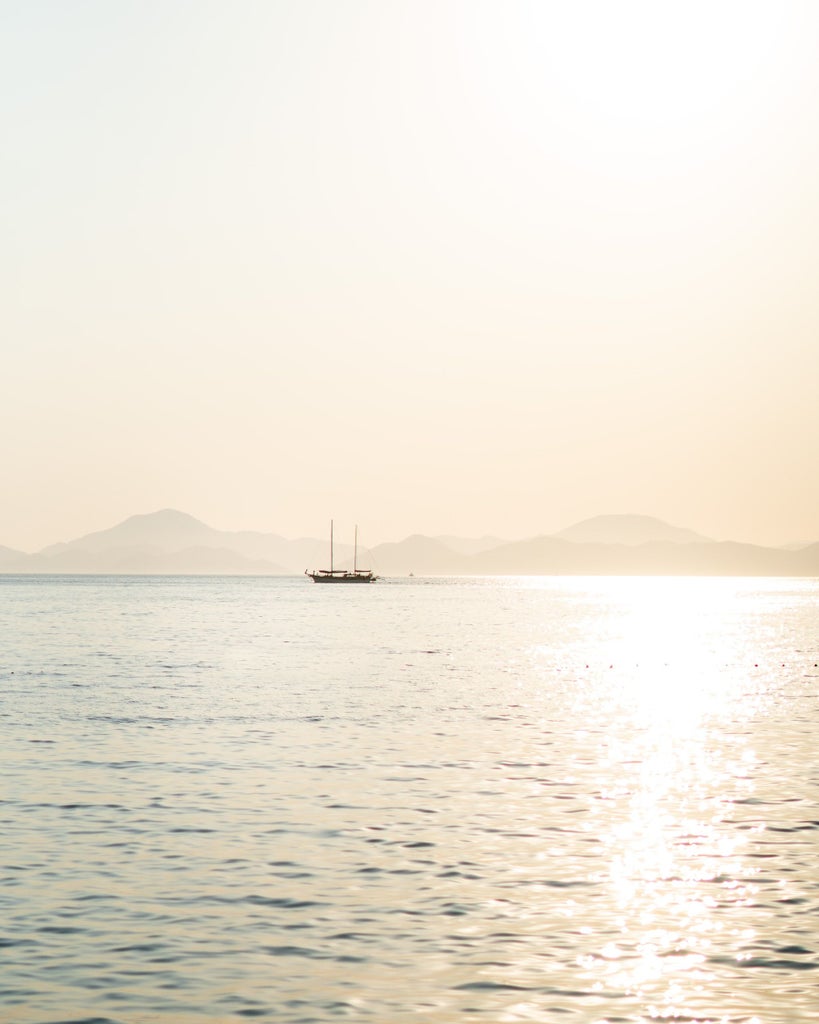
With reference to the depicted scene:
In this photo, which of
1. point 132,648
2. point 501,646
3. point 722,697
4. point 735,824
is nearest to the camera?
point 735,824

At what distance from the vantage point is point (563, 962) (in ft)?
58.5

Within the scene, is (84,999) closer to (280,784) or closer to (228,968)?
(228,968)

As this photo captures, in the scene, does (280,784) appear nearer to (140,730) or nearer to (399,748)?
(399,748)

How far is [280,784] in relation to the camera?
33281mm

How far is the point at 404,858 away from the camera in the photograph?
80.7ft

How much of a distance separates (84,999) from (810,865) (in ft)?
48.0

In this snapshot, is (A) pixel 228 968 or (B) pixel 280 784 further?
(B) pixel 280 784

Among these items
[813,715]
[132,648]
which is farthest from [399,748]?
[132,648]

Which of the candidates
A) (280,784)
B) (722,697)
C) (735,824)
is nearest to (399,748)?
(280,784)

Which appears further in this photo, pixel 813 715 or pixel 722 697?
pixel 722 697

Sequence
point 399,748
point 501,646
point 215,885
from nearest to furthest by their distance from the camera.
→ 1. point 215,885
2. point 399,748
3. point 501,646

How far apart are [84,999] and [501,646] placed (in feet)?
306

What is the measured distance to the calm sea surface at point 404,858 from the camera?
16656mm

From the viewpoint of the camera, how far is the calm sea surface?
656 inches
